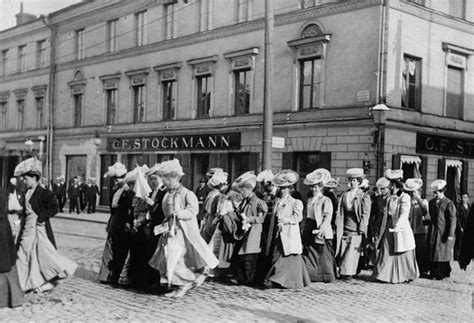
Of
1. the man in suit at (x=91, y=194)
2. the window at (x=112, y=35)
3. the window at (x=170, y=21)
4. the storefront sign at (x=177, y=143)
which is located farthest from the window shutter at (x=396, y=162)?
the window at (x=112, y=35)

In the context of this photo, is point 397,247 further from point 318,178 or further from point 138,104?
point 138,104

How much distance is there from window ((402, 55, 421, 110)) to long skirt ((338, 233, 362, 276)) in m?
11.0

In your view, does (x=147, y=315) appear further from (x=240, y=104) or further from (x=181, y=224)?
(x=240, y=104)

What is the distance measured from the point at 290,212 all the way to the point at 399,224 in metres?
2.15

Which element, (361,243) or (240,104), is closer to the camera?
(361,243)

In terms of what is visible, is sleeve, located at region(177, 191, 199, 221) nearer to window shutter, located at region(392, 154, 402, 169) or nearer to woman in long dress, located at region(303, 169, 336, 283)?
woman in long dress, located at region(303, 169, 336, 283)

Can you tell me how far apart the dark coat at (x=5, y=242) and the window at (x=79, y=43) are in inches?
1061

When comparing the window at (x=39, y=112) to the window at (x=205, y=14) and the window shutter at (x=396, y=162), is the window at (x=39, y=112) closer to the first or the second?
the window at (x=205, y=14)

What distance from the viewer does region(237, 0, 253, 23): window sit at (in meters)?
24.1

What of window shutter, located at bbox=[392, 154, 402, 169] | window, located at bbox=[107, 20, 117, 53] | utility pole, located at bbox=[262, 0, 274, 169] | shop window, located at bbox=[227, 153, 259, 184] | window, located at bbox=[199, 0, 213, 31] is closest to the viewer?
utility pole, located at bbox=[262, 0, 274, 169]

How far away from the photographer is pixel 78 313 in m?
7.47

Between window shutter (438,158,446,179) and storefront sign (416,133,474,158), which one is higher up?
storefront sign (416,133,474,158)

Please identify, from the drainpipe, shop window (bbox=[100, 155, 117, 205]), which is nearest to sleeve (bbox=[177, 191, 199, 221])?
shop window (bbox=[100, 155, 117, 205])

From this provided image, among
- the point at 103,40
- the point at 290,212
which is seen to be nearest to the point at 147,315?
the point at 290,212
